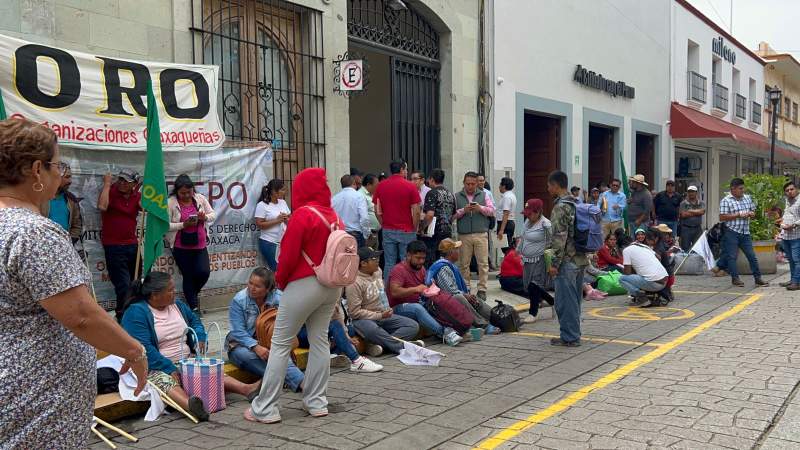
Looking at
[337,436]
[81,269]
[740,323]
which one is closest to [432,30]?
[740,323]

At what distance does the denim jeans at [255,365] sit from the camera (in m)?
5.57

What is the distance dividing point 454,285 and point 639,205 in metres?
8.04

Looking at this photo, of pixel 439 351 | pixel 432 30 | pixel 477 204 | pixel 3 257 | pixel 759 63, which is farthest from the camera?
pixel 759 63

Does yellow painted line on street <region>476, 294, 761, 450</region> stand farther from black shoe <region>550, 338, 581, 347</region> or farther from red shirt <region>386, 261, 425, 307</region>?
red shirt <region>386, 261, 425, 307</region>

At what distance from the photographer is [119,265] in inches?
289

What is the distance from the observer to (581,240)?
721 cm

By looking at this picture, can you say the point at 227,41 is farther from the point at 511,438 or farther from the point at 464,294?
the point at 511,438

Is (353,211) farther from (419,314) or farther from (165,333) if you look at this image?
(165,333)

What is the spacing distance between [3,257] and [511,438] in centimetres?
322

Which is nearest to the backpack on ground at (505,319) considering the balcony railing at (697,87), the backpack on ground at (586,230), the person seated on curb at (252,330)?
the backpack on ground at (586,230)

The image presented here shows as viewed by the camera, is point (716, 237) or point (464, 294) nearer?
point (464, 294)

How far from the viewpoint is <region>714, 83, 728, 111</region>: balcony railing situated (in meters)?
25.6

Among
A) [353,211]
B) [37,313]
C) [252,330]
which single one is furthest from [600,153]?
[37,313]

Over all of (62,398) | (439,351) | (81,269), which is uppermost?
(81,269)
